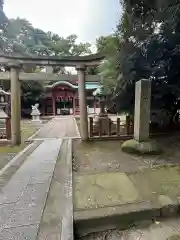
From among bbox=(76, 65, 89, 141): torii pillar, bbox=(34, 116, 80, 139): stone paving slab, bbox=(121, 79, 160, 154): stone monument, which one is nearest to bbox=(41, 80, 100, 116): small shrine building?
bbox=(34, 116, 80, 139): stone paving slab

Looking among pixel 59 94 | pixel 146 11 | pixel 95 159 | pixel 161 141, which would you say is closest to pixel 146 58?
pixel 146 11

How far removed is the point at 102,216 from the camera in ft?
7.97

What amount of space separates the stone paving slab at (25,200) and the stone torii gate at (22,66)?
9.52 ft

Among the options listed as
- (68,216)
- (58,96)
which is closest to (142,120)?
(68,216)

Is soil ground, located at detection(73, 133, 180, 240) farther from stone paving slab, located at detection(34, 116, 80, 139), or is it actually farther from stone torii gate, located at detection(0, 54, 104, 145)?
stone paving slab, located at detection(34, 116, 80, 139)

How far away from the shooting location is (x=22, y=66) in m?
7.23

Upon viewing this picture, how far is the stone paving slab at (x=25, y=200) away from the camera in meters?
2.13

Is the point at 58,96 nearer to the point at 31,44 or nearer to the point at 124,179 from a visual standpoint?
the point at 31,44

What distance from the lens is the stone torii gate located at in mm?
6859

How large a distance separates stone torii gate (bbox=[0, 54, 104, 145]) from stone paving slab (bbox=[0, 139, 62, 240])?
290 centimetres

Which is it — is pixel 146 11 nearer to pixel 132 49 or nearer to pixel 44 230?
pixel 132 49

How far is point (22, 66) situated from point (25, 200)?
5717mm

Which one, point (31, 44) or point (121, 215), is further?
point (31, 44)

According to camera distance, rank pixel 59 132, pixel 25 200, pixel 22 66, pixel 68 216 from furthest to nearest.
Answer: pixel 59 132
pixel 22 66
pixel 25 200
pixel 68 216
